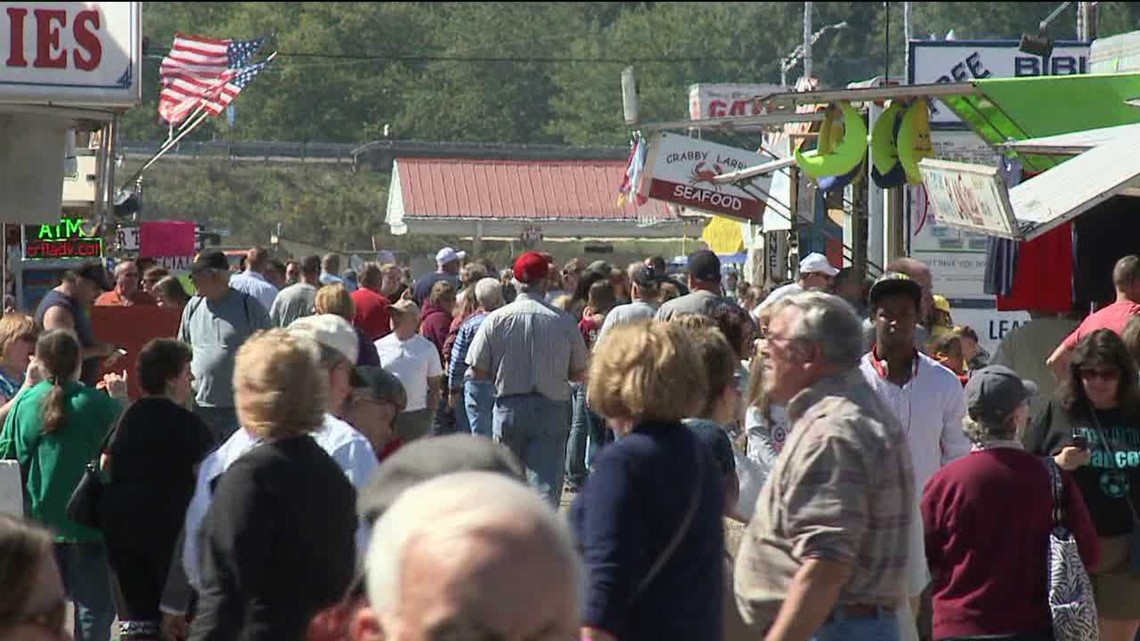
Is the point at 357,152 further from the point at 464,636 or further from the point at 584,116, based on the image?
the point at 464,636

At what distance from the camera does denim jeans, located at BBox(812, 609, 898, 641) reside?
465 cm

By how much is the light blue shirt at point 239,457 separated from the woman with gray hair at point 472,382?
20.5ft

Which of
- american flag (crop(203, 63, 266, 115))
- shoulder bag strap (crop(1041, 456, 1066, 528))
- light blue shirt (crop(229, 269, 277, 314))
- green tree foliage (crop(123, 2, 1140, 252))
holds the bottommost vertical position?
shoulder bag strap (crop(1041, 456, 1066, 528))

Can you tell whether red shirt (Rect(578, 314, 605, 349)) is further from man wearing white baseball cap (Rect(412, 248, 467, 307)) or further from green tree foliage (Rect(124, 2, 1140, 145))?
green tree foliage (Rect(124, 2, 1140, 145))

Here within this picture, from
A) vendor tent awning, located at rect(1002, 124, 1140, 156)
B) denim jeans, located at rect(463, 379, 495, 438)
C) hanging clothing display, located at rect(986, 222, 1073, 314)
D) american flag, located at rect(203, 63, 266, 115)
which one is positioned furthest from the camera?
american flag, located at rect(203, 63, 266, 115)

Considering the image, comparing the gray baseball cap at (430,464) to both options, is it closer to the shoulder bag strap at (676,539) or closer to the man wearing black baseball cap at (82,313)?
the shoulder bag strap at (676,539)

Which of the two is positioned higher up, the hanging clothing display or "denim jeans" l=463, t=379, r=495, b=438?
the hanging clothing display

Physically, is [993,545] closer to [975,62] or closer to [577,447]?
[577,447]

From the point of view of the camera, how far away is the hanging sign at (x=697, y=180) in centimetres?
2527

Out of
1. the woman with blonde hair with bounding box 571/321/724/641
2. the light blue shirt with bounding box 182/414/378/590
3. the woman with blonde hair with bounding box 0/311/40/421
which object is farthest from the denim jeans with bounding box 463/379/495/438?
the woman with blonde hair with bounding box 571/321/724/641

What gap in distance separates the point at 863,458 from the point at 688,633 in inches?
24.1

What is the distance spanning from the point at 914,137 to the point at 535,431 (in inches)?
150

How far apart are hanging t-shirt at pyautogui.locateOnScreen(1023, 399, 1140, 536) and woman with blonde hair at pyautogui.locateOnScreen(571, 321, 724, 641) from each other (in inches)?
113

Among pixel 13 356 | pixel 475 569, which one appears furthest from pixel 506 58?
pixel 475 569
